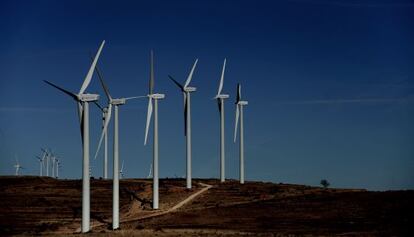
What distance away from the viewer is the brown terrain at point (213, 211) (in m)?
72.2

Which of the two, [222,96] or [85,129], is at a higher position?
[222,96]

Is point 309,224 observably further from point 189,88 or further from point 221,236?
point 189,88

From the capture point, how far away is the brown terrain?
237 ft

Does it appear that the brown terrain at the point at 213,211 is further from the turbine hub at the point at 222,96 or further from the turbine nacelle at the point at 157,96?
the turbine hub at the point at 222,96

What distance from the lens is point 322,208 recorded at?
9300 centimetres

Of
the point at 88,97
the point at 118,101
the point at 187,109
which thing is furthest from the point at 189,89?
the point at 88,97

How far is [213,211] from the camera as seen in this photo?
9188 centimetres

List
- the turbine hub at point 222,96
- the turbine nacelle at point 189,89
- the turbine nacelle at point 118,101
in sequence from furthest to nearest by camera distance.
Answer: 1. the turbine hub at point 222,96
2. the turbine nacelle at point 189,89
3. the turbine nacelle at point 118,101

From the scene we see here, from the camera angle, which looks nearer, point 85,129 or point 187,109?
point 85,129

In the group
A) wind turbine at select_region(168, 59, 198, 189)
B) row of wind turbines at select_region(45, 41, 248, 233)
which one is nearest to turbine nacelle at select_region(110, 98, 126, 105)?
row of wind turbines at select_region(45, 41, 248, 233)

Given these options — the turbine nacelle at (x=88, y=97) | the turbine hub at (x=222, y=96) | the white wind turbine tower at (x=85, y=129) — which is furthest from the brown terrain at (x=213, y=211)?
the turbine hub at (x=222, y=96)

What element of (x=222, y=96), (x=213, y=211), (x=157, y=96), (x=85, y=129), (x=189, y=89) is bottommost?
(x=213, y=211)

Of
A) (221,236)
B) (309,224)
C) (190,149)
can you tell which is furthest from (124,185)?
(221,236)

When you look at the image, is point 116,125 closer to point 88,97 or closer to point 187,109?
point 88,97
